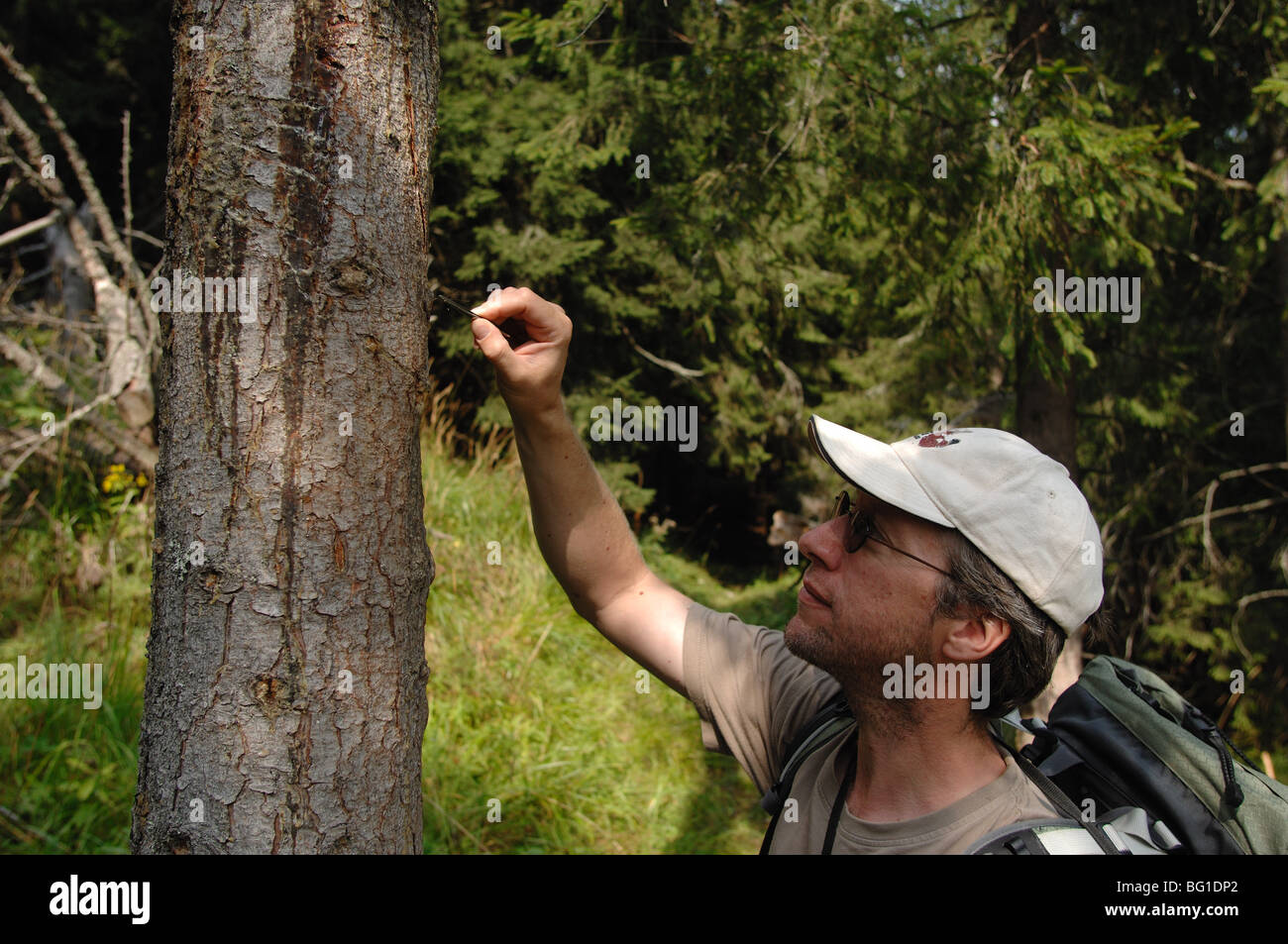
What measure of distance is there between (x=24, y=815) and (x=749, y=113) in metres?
5.05

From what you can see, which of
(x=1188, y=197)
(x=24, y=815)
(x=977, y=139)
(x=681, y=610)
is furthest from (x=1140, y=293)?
(x=24, y=815)

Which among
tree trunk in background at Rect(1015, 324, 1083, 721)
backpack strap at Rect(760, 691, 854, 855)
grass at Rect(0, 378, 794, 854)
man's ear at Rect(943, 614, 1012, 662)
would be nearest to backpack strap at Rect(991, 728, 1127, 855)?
man's ear at Rect(943, 614, 1012, 662)

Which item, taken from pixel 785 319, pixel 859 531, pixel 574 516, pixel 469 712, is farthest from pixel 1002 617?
pixel 785 319

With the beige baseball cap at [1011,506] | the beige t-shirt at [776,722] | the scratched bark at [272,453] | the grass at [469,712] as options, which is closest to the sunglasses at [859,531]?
the beige baseball cap at [1011,506]

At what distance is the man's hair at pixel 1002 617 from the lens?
1873 mm

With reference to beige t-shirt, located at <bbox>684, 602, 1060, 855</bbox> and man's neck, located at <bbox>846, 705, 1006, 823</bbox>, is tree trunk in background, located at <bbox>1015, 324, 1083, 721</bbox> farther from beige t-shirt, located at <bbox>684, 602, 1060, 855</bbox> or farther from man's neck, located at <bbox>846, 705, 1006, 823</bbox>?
man's neck, located at <bbox>846, 705, 1006, 823</bbox>

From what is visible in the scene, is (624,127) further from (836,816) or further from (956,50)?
(836,816)

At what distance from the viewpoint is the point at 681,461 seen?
12.1 meters

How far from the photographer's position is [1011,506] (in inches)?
73.4

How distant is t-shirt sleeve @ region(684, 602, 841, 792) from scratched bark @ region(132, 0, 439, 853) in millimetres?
878

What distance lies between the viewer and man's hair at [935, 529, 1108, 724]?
1.87m

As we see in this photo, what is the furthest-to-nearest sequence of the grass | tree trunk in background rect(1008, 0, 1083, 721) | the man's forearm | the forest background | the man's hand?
tree trunk in background rect(1008, 0, 1083, 721) < the forest background < the grass < the man's forearm < the man's hand

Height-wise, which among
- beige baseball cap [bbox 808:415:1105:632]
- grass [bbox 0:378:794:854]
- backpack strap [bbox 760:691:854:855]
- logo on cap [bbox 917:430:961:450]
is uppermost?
logo on cap [bbox 917:430:961:450]

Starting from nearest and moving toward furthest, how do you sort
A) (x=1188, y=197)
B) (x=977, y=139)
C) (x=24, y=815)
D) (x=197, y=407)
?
(x=197, y=407) → (x=24, y=815) → (x=977, y=139) → (x=1188, y=197)
